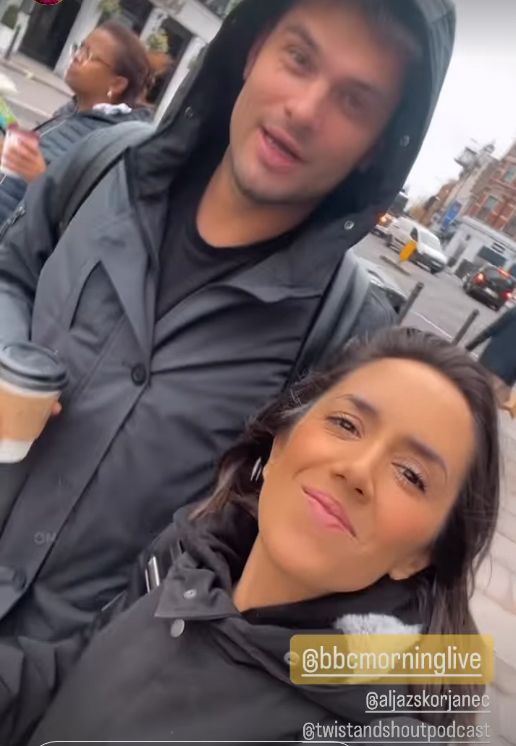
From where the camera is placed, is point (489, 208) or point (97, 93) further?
point (489, 208)

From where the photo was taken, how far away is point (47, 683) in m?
1.06

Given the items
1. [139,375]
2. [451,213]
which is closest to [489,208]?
[451,213]

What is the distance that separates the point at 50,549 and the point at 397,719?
0.76 metres

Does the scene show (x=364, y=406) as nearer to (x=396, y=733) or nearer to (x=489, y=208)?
(x=396, y=733)

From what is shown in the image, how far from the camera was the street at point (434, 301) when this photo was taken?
1236cm

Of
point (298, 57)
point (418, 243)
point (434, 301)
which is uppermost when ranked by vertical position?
point (298, 57)

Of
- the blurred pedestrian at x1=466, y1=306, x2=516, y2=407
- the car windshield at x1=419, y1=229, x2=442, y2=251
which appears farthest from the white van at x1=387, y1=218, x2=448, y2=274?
the blurred pedestrian at x1=466, y1=306, x2=516, y2=407

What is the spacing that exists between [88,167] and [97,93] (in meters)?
1.25

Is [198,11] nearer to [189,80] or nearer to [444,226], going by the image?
[189,80]

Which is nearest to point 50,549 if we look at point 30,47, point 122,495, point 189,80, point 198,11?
point 122,495

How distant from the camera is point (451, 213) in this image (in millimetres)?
32469

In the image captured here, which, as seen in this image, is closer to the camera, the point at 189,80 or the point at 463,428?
the point at 463,428

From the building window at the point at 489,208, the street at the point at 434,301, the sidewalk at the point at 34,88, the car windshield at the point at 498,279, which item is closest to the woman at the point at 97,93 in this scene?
the sidewalk at the point at 34,88

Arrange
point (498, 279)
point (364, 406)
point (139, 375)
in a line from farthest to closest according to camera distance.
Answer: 1. point (498, 279)
2. point (139, 375)
3. point (364, 406)
